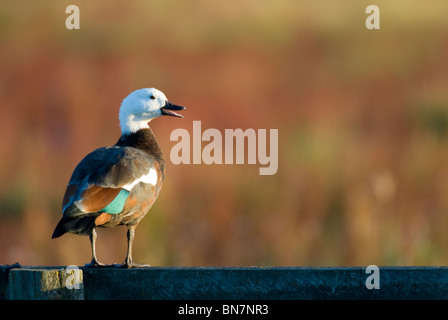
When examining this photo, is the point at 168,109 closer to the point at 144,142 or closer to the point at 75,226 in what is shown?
the point at 144,142

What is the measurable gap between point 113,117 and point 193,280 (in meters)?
4.65

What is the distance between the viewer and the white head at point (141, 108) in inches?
183

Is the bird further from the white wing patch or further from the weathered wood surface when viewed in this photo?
the weathered wood surface

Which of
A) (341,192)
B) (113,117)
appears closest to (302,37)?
(113,117)

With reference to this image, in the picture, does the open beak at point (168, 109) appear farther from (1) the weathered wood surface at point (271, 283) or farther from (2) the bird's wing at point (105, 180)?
(1) the weathered wood surface at point (271, 283)

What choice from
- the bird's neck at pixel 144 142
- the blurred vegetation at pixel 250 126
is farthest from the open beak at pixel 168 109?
the blurred vegetation at pixel 250 126

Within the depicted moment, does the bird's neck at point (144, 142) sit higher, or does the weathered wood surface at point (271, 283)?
the bird's neck at point (144, 142)

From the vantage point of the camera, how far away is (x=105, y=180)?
12.5ft

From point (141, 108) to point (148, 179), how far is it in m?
0.72

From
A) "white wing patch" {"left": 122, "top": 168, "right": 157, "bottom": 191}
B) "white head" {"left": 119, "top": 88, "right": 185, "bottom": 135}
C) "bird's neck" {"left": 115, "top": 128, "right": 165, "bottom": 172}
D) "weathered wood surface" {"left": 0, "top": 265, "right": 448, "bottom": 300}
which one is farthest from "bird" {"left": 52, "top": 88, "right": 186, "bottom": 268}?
"weathered wood surface" {"left": 0, "top": 265, "right": 448, "bottom": 300}

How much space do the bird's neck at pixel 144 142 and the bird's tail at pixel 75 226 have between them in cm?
79

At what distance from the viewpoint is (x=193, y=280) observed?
319cm

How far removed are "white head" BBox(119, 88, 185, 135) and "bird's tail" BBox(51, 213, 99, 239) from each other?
0.99 meters

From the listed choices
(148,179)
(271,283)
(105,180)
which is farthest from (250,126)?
(271,283)
